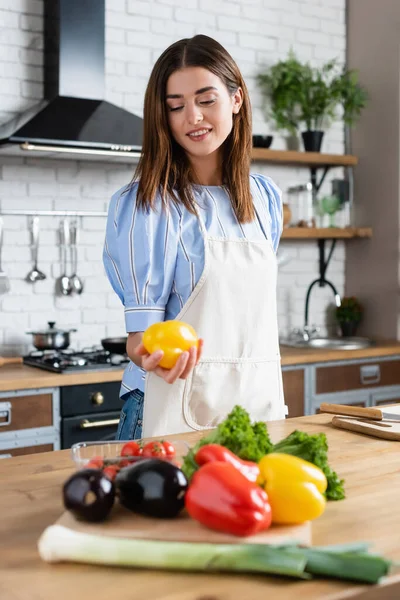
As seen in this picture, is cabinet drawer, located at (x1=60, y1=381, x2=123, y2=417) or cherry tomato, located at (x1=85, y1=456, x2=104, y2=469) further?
cabinet drawer, located at (x1=60, y1=381, x2=123, y2=417)

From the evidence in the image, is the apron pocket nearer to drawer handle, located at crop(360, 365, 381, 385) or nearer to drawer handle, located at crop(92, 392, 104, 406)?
drawer handle, located at crop(92, 392, 104, 406)

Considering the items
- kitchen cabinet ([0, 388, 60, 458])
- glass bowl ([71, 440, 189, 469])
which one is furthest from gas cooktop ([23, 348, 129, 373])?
glass bowl ([71, 440, 189, 469])

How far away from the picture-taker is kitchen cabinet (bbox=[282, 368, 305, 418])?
3.75 meters

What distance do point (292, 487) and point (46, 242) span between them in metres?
2.81

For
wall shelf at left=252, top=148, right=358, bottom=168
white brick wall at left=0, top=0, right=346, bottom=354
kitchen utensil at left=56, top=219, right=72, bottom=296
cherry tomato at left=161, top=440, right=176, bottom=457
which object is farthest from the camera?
wall shelf at left=252, top=148, right=358, bottom=168

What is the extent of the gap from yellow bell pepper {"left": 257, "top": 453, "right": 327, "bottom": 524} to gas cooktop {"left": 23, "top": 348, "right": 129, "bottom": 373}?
81.4 inches

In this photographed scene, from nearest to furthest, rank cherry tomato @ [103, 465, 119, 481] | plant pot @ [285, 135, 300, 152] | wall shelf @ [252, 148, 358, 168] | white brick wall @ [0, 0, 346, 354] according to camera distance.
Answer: cherry tomato @ [103, 465, 119, 481] < white brick wall @ [0, 0, 346, 354] < wall shelf @ [252, 148, 358, 168] < plant pot @ [285, 135, 300, 152]

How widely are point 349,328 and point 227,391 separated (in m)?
2.76

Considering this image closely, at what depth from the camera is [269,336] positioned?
6.94 feet

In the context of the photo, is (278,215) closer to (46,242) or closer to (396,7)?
(46,242)

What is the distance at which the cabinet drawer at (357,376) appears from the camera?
3.89 meters

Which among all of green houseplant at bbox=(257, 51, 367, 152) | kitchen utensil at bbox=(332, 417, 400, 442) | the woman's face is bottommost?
kitchen utensil at bbox=(332, 417, 400, 442)

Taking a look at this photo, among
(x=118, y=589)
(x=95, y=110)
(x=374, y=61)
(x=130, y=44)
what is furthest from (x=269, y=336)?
(x=374, y=61)

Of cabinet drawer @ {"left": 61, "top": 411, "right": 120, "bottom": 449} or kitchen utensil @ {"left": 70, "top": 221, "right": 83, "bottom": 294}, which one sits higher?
kitchen utensil @ {"left": 70, "top": 221, "right": 83, "bottom": 294}
